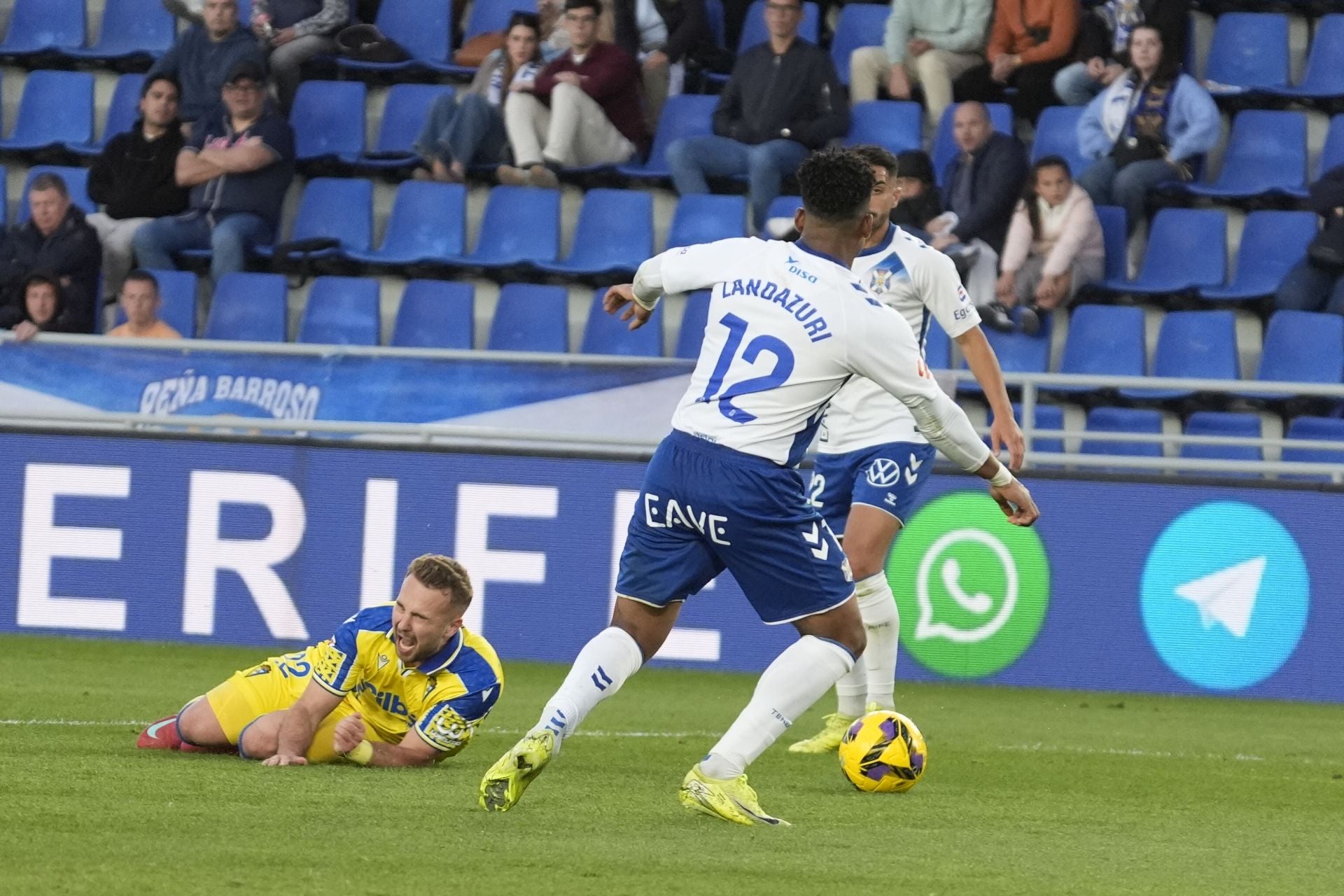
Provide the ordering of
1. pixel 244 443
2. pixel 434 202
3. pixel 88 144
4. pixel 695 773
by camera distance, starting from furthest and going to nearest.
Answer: pixel 88 144, pixel 434 202, pixel 244 443, pixel 695 773

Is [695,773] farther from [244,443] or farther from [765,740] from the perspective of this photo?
[244,443]

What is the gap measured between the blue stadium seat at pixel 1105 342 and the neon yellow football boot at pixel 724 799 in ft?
24.9

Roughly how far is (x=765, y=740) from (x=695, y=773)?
212mm

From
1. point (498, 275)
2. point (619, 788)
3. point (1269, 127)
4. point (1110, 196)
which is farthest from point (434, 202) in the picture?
point (619, 788)

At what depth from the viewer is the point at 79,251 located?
13578 mm

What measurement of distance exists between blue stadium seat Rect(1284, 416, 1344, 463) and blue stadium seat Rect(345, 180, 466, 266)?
18.5 ft

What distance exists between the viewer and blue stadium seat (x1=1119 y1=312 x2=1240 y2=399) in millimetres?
12781

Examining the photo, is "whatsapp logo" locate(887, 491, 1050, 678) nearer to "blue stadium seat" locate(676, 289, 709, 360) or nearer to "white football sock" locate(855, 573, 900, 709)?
"blue stadium seat" locate(676, 289, 709, 360)

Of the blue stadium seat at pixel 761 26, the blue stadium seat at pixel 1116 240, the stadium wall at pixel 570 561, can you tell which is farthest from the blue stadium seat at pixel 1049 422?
the blue stadium seat at pixel 761 26

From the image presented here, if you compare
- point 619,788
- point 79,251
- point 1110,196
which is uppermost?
point 1110,196

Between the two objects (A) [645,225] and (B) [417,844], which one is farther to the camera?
(A) [645,225]

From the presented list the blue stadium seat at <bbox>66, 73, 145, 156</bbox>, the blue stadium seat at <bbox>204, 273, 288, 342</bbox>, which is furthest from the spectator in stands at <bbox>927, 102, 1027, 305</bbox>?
the blue stadium seat at <bbox>66, 73, 145, 156</bbox>

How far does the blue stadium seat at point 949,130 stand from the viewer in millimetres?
13977

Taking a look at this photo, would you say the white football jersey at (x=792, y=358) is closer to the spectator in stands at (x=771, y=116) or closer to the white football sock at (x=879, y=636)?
the white football sock at (x=879, y=636)
